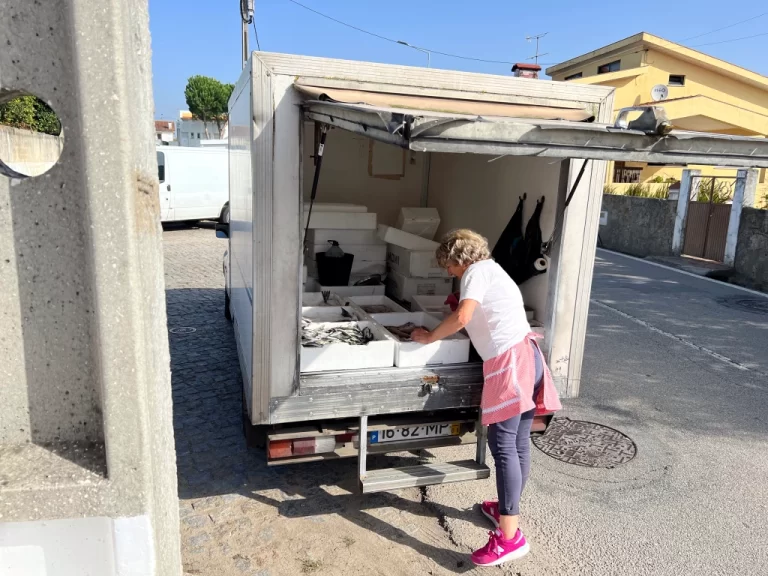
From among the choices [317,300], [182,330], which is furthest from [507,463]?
[182,330]

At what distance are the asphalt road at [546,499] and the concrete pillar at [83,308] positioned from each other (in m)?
1.84

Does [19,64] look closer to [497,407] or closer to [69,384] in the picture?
[69,384]

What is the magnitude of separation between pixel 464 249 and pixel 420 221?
287 cm

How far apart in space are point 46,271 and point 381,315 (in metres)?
3.24

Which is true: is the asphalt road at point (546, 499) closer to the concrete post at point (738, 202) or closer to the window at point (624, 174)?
the concrete post at point (738, 202)

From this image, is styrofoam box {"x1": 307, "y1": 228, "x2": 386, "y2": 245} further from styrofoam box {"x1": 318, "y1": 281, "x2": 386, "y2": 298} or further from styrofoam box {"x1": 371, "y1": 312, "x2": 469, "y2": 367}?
styrofoam box {"x1": 371, "y1": 312, "x2": 469, "y2": 367}

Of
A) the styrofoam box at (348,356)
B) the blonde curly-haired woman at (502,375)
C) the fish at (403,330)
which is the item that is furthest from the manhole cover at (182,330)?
the blonde curly-haired woman at (502,375)

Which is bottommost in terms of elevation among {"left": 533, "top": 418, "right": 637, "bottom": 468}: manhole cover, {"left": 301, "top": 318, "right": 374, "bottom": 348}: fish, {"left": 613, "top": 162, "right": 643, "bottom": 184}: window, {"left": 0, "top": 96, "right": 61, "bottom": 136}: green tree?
{"left": 533, "top": 418, "right": 637, "bottom": 468}: manhole cover

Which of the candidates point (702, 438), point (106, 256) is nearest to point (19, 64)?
point (106, 256)

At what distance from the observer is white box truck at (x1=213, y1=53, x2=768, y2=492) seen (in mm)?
2818

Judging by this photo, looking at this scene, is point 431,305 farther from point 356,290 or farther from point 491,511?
point 491,511

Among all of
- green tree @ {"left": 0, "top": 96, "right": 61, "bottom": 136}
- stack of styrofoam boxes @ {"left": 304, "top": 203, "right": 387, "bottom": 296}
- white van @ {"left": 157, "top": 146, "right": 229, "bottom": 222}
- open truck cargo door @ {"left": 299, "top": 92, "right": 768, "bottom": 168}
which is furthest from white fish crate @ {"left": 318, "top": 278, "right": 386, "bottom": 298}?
green tree @ {"left": 0, "top": 96, "right": 61, "bottom": 136}

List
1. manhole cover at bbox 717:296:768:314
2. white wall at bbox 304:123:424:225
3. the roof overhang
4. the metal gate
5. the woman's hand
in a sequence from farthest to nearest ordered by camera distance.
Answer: the metal gate, manhole cover at bbox 717:296:768:314, white wall at bbox 304:123:424:225, the woman's hand, the roof overhang

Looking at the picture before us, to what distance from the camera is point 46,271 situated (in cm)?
165
